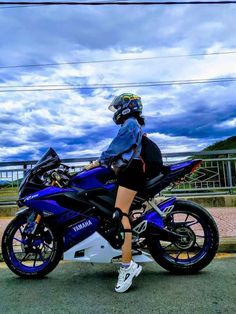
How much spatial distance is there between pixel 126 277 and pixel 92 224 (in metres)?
0.66

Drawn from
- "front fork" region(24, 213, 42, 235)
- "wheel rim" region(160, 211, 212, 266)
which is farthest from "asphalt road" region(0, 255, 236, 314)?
"front fork" region(24, 213, 42, 235)

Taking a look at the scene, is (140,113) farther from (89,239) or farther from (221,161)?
(221,161)

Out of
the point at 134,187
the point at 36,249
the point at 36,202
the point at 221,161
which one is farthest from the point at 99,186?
the point at 221,161

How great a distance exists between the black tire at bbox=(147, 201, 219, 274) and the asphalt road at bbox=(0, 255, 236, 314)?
0.13 metres

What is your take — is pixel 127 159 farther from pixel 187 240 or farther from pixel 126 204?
pixel 187 240

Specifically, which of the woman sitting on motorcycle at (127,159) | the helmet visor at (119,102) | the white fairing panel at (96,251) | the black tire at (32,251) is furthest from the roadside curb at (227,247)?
the helmet visor at (119,102)

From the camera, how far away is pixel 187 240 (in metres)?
4.18

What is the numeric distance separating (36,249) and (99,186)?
0.99 metres

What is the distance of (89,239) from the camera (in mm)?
3979

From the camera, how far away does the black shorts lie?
3928 millimetres

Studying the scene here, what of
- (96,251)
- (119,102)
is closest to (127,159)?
(119,102)

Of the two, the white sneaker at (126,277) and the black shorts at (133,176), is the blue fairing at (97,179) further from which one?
the white sneaker at (126,277)

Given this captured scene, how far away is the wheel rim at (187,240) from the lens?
13.6 ft

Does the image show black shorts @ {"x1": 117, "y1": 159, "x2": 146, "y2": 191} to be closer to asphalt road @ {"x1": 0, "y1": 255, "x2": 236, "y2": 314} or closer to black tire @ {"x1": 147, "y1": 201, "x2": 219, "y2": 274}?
black tire @ {"x1": 147, "y1": 201, "x2": 219, "y2": 274}
